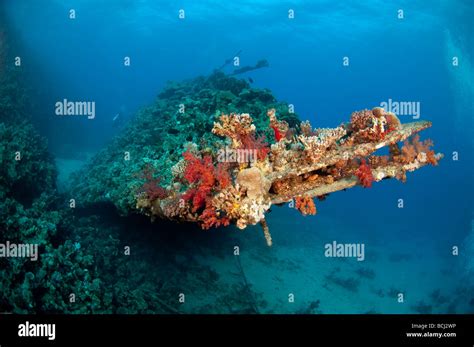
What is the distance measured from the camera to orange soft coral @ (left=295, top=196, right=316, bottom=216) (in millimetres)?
6363

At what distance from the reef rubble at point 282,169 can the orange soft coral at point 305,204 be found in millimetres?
20

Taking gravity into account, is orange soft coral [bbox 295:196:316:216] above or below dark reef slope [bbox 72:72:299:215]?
below

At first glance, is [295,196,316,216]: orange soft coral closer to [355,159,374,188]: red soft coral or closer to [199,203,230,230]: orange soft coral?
[355,159,374,188]: red soft coral

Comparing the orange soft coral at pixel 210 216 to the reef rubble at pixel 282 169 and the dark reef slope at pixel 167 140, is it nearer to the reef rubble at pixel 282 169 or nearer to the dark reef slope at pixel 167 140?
the reef rubble at pixel 282 169

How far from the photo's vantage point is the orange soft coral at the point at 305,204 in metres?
6.36

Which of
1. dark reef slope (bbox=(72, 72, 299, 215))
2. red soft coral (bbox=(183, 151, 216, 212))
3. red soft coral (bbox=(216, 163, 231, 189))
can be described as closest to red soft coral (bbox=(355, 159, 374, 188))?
red soft coral (bbox=(216, 163, 231, 189))

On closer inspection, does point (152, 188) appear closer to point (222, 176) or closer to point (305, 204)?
point (222, 176)

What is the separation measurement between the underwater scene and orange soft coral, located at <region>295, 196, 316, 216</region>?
0.06m

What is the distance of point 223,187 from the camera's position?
6.09 metres

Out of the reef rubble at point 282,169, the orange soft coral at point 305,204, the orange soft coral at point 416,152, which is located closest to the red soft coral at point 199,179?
the reef rubble at point 282,169

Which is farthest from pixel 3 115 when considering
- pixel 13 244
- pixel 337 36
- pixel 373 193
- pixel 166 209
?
pixel 373 193

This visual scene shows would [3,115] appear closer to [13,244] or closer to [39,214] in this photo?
[39,214]

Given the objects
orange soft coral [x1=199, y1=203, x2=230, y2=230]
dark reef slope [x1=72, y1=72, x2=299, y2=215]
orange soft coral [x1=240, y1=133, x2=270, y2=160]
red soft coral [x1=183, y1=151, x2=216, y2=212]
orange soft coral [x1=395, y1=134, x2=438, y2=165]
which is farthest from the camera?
dark reef slope [x1=72, y1=72, x2=299, y2=215]
